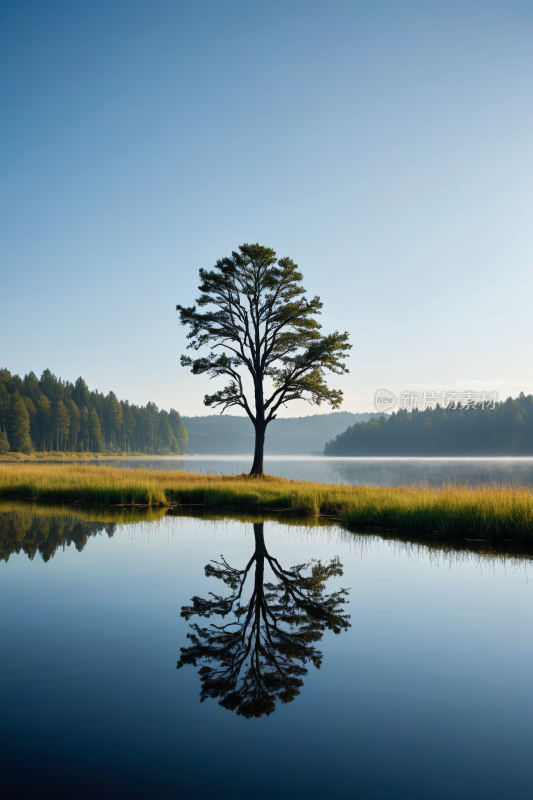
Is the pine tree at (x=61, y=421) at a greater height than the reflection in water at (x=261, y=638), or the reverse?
the pine tree at (x=61, y=421)

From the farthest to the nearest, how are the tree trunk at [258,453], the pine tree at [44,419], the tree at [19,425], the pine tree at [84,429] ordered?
the pine tree at [84,429] → the pine tree at [44,419] → the tree at [19,425] → the tree trunk at [258,453]

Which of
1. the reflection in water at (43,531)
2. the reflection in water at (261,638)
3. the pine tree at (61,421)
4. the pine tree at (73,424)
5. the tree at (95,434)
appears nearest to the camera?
the reflection in water at (261,638)

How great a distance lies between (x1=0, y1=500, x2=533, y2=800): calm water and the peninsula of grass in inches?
169

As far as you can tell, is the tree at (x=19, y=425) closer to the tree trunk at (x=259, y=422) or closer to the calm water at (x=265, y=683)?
the tree trunk at (x=259, y=422)

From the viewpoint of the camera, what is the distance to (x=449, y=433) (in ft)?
466

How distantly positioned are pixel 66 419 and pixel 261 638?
10941 centimetres

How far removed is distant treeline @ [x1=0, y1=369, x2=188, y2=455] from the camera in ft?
306

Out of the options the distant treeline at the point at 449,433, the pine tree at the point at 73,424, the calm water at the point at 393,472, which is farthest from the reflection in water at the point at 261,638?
the distant treeline at the point at 449,433

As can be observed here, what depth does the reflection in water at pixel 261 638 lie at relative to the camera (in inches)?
143

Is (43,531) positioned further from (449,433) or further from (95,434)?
(449,433)

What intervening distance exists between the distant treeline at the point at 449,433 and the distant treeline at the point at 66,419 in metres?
73.5

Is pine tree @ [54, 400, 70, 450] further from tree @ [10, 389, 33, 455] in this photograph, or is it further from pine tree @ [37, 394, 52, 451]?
tree @ [10, 389, 33, 455]

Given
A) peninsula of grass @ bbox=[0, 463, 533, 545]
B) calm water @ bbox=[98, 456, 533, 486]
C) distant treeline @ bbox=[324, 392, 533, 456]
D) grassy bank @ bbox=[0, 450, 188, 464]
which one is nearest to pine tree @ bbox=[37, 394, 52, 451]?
grassy bank @ bbox=[0, 450, 188, 464]

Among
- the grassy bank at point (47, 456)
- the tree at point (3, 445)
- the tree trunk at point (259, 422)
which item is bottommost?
the grassy bank at point (47, 456)
